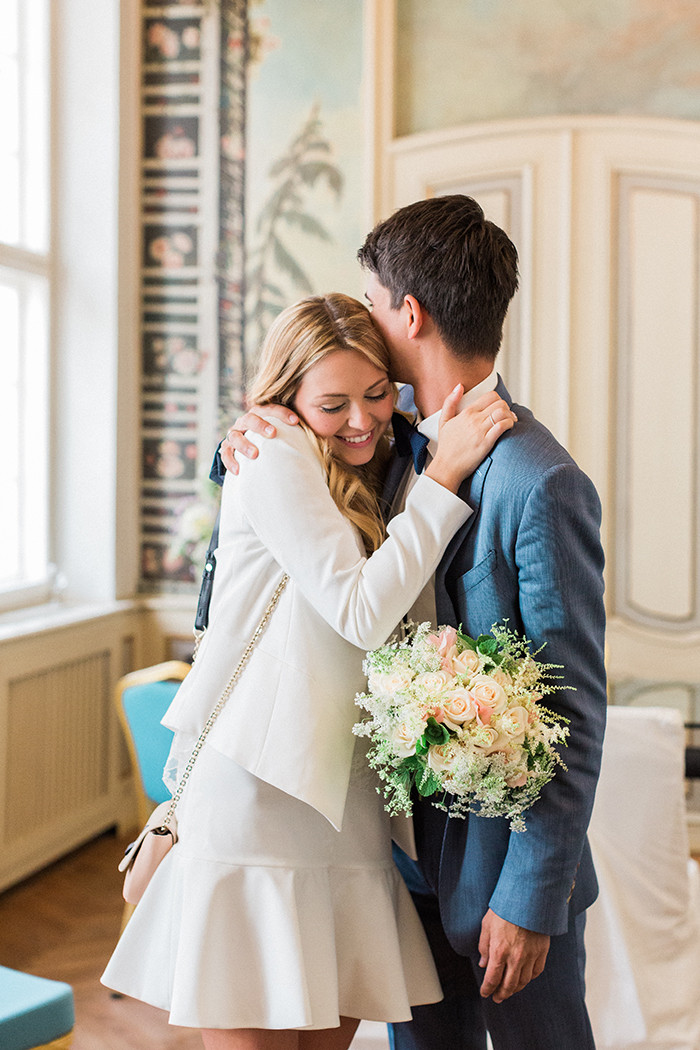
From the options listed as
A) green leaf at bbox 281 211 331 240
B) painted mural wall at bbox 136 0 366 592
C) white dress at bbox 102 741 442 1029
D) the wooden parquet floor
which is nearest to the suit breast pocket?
white dress at bbox 102 741 442 1029

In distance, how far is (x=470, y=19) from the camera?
4.38m

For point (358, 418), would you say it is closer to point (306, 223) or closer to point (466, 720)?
point (466, 720)

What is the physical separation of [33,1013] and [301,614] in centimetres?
94

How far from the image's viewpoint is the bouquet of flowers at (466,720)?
3.95 ft

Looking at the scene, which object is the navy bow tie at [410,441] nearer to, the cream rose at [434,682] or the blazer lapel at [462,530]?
the blazer lapel at [462,530]

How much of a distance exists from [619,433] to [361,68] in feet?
6.91

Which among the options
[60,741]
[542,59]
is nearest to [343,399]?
[60,741]

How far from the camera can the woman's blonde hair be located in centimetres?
152

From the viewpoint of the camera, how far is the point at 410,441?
1.61 meters

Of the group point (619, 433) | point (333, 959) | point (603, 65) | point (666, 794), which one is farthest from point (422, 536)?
point (603, 65)

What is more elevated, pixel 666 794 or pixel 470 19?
pixel 470 19

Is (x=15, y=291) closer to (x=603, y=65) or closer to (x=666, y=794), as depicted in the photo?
(x=603, y=65)

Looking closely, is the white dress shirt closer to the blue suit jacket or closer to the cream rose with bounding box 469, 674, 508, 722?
the blue suit jacket

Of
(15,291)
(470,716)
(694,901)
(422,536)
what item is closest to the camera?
(470,716)
